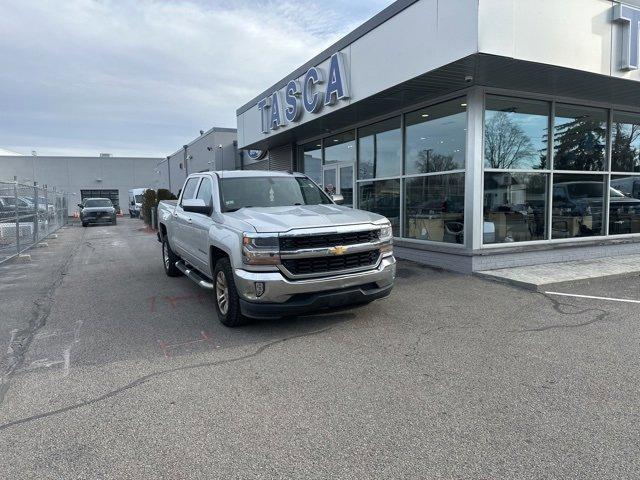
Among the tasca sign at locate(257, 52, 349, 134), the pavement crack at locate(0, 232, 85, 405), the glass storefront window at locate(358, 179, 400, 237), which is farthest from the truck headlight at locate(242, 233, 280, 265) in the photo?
the glass storefront window at locate(358, 179, 400, 237)

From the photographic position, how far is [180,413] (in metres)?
3.60

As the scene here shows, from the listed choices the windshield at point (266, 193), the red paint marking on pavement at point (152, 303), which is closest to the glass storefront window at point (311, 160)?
the windshield at point (266, 193)

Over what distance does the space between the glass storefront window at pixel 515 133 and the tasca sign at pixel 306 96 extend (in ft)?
10.4

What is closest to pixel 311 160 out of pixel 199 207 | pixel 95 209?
pixel 199 207

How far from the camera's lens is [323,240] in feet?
17.4

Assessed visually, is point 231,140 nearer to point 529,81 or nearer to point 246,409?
point 529,81

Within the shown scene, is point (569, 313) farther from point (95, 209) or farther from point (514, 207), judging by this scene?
point (95, 209)

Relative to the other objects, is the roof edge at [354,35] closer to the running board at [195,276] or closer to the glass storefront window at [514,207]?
the glass storefront window at [514,207]

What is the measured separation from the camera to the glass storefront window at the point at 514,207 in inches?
364

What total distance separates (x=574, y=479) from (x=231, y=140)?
25.2 metres

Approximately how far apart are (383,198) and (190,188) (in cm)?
550

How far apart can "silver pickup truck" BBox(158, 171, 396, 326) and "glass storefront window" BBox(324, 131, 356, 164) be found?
7.00 metres

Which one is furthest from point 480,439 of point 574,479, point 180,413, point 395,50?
point 395,50

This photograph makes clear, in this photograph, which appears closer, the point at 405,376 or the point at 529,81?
the point at 405,376
